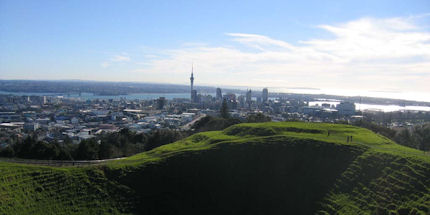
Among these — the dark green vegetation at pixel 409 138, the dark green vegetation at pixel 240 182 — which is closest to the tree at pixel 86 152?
the dark green vegetation at pixel 240 182

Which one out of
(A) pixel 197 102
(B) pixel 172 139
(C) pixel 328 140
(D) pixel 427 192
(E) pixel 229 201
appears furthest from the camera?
(A) pixel 197 102

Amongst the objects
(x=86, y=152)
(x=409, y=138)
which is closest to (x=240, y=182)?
(x=86, y=152)

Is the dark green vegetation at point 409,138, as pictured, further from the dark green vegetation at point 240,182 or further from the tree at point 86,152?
the tree at point 86,152

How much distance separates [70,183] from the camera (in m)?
14.8

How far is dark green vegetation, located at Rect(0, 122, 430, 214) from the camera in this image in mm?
13844

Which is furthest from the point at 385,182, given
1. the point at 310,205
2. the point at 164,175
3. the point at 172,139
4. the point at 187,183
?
the point at 172,139

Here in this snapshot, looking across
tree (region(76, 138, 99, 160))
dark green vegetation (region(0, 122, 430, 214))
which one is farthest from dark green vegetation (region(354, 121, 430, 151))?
tree (region(76, 138, 99, 160))

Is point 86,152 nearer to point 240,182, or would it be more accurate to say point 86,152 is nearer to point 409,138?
point 240,182

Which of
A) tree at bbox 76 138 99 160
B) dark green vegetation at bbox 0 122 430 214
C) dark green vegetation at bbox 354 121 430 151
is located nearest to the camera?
dark green vegetation at bbox 0 122 430 214

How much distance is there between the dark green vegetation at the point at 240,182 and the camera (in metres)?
13.8

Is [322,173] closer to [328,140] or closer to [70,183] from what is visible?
[328,140]

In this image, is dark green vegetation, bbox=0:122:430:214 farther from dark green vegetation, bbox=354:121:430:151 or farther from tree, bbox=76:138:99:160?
dark green vegetation, bbox=354:121:430:151

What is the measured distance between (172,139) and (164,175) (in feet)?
49.8

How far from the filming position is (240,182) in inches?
641
